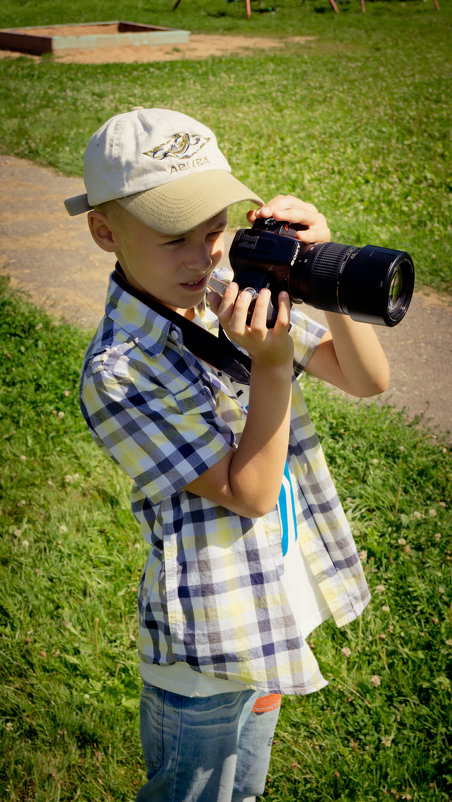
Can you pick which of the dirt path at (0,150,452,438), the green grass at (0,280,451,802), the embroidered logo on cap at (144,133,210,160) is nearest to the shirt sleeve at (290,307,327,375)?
the embroidered logo on cap at (144,133,210,160)

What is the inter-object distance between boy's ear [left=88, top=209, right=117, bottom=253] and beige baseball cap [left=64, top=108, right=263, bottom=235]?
0.03 m

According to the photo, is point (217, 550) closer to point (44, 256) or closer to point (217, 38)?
point (44, 256)

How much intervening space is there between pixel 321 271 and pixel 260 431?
14.7 inches

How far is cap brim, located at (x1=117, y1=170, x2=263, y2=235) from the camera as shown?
1.37 meters

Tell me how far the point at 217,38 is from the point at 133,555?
64.7 feet

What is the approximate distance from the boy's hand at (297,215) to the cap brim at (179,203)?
0.31ft

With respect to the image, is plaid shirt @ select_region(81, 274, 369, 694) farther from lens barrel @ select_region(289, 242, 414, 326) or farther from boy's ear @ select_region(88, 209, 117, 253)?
lens barrel @ select_region(289, 242, 414, 326)

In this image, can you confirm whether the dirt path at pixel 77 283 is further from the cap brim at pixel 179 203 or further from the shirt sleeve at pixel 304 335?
the cap brim at pixel 179 203

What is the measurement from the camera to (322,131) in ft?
30.7

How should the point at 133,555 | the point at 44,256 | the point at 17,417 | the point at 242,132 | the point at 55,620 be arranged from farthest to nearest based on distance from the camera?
the point at 242,132
the point at 44,256
the point at 17,417
the point at 133,555
the point at 55,620

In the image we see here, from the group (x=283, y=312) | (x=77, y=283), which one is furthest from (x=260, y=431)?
(x=77, y=283)

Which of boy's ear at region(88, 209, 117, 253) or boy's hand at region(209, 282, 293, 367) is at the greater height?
boy's ear at region(88, 209, 117, 253)

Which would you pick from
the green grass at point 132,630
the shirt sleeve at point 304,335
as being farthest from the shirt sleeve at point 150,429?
the green grass at point 132,630

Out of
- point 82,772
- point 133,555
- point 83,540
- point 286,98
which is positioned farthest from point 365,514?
point 286,98
